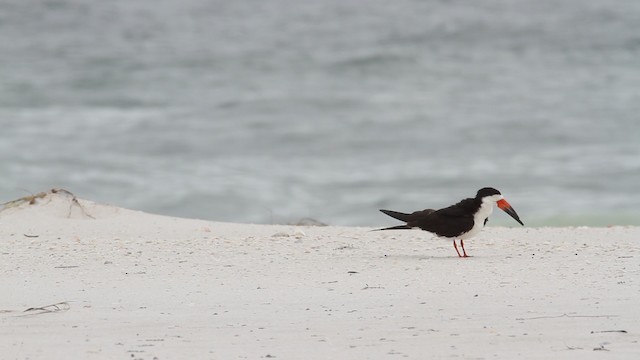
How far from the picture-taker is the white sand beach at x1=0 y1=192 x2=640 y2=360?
4.26 meters

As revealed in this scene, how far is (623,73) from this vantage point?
21047 millimetres

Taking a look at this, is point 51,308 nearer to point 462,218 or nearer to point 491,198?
point 462,218

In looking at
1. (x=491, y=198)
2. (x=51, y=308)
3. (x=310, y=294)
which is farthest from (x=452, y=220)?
(x=51, y=308)

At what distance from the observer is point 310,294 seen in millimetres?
5371

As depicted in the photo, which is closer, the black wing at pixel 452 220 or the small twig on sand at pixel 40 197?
the black wing at pixel 452 220

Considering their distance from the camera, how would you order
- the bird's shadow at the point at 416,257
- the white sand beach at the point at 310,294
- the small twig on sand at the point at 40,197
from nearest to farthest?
the white sand beach at the point at 310,294, the bird's shadow at the point at 416,257, the small twig on sand at the point at 40,197

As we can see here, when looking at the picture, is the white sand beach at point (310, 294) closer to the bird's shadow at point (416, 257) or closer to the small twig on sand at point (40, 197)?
the bird's shadow at point (416, 257)

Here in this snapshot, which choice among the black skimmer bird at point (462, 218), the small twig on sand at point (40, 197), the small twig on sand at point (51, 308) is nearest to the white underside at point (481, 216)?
the black skimmer bird at point (462, 218)

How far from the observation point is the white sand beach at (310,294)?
14.0ft

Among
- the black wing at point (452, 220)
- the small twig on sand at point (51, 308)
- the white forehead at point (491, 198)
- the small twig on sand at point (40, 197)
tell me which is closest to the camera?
the small twig on sand at point (51, 308)

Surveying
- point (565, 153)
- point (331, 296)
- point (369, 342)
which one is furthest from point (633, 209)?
point (369, 342)

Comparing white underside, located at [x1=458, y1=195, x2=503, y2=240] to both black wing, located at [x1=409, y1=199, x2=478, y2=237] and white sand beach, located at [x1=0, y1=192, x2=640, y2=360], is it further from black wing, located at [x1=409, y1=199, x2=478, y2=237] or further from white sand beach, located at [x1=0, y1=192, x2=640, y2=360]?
white sand beach, located at [x1=0, y1=192, x2=640, y2=360]

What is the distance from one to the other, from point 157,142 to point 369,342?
44.2ft

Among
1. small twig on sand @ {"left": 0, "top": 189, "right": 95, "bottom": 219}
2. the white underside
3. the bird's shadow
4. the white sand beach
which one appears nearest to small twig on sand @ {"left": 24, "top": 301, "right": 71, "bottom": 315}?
the white sand beach
